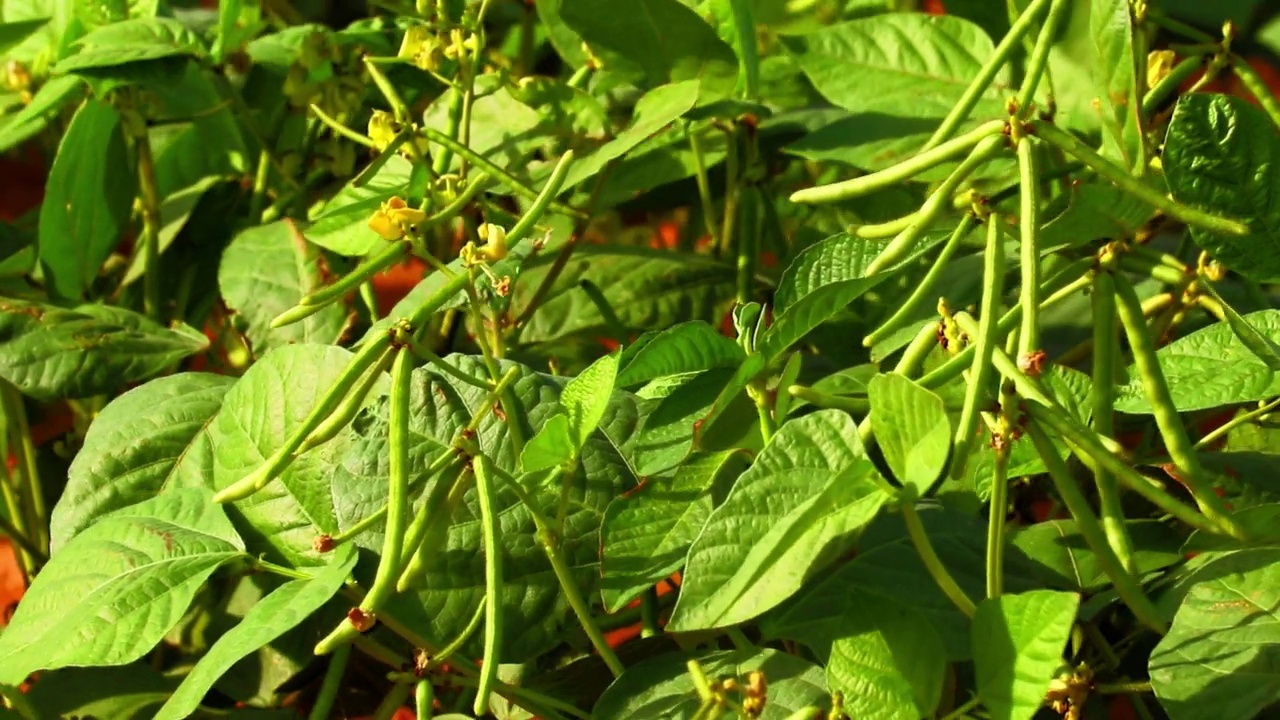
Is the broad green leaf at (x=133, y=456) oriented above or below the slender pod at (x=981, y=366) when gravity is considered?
below

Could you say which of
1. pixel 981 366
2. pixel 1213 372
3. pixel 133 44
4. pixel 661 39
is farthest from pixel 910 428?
pixel 133 44

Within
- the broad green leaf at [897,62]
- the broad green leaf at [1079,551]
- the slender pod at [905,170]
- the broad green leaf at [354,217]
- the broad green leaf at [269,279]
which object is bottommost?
the broad green leaf at [269,279]

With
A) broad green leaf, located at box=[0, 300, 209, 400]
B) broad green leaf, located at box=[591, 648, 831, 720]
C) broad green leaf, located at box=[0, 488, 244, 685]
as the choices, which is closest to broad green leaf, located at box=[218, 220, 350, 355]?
broad green leaf, located at box=[0, 300, 209, 400]

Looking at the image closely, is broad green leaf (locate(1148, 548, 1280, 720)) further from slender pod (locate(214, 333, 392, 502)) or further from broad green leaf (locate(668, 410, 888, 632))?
slender pod (locate(214, 333, 392, 502))

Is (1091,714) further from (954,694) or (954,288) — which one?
(954,288)

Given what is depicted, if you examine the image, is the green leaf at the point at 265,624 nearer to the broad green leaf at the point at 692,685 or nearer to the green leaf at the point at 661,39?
the broad green leaf at the point at 692,685

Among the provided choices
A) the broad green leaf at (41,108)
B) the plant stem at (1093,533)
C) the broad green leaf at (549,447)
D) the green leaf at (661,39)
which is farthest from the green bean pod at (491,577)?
the broad green leaf at (41,108)
